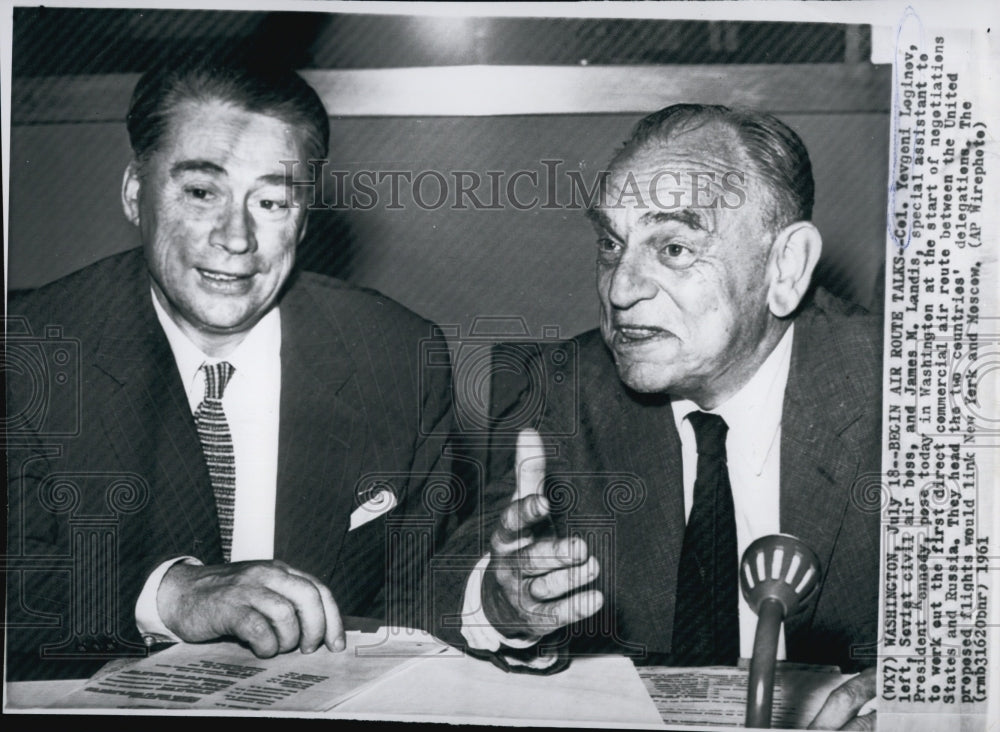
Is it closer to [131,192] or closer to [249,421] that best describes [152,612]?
[249,421]

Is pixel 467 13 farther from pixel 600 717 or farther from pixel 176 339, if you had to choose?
pixel 600 717

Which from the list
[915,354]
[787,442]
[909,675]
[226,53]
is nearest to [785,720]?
[909,675]

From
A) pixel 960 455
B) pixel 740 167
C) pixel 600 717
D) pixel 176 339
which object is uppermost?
pixel 740 167

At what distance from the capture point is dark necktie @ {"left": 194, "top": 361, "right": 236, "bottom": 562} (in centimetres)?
157

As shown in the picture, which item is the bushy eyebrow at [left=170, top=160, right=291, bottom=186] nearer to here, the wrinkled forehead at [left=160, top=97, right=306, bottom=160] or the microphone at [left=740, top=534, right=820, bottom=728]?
the wrinkled forehead at [left=160, top=97, right=306, bottom=160]

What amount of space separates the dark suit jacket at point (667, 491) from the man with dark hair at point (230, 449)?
0.14 m

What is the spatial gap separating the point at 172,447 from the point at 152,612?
23 centimetres

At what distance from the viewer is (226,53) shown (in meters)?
1.56

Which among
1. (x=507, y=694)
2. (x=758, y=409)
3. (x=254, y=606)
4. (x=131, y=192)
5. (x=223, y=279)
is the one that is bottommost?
(x=507, y=694)

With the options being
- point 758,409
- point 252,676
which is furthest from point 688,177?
point 252,676

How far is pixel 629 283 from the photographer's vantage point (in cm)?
153

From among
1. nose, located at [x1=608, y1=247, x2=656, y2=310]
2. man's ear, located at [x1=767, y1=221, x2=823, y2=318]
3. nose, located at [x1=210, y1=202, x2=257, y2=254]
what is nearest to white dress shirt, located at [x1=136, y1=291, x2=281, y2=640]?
nose, located at [x1=210, y1=202, x2=257, y2=254]

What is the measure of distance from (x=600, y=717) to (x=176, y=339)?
2.60 feet

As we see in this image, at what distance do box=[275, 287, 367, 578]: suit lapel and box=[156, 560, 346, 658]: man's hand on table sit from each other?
34 millimetres
